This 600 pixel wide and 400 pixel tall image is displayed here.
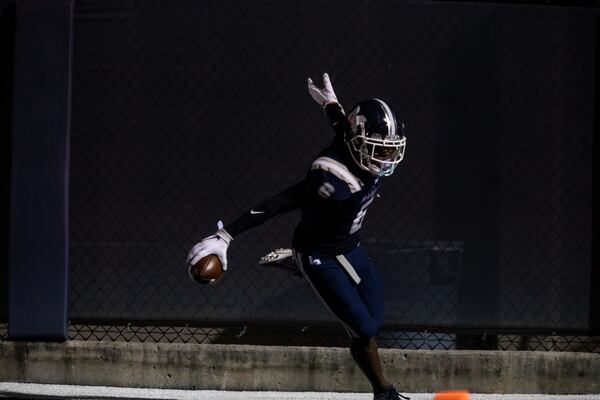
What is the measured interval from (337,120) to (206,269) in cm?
148

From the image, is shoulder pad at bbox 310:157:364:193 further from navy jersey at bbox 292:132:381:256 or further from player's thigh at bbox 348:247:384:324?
player's thigh at bbox 348:247:384:324

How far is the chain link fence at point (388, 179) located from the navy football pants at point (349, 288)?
1.29 metres

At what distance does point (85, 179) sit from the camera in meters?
7.58

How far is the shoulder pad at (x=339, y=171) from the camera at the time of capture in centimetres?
580

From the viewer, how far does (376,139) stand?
5715 mm

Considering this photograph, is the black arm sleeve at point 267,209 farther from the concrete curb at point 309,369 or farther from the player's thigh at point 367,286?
the concrete curb at point 309,369

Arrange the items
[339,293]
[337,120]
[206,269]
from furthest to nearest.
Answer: [337,120]
[339,293]
[206,269]

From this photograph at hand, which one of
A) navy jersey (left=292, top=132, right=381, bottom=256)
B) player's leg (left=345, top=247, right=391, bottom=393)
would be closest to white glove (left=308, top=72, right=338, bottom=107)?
navy jersey (left=292, top=132, right=381, bottom=256)

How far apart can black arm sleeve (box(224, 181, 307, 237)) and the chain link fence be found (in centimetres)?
157

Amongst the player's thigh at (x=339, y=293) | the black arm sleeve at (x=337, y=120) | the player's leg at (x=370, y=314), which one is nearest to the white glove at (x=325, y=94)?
the black arm sleeve at (x=337, y=120)

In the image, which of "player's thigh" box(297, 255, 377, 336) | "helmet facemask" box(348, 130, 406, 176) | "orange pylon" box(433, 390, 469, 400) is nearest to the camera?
"helmet facemask" box(348, 130, 406, 176)

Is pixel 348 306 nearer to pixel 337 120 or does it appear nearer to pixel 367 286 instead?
pixel 367 286

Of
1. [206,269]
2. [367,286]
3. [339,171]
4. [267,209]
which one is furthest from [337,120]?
[206,269]

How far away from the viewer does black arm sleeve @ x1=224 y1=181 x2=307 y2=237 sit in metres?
5.80
